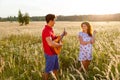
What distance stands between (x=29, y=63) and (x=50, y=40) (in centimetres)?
217

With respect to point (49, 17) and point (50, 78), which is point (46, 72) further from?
point (49, 17)

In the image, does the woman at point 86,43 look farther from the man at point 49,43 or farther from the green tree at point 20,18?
the green tree at point 20,18

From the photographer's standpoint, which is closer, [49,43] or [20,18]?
[49,43]

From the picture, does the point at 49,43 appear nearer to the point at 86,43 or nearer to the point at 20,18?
the point at 86,43

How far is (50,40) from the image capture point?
19.8 ft

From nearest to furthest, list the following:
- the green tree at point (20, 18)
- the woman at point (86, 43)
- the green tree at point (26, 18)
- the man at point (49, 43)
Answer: the man at point (49, 43), the woman at point (86, 43), the green tree at point (26, 18), the green tree at point (20, 18)

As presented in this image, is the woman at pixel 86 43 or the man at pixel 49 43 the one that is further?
the woman at pixel 86 43

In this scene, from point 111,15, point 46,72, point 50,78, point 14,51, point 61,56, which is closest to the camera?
point 46,72

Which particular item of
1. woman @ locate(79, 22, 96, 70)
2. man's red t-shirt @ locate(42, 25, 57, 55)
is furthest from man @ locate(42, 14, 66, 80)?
woman @ locate(79, 22, 96, 70)

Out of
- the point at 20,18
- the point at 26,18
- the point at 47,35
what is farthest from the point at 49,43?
the point at 20,18

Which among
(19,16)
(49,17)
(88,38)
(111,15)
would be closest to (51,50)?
(49,17)

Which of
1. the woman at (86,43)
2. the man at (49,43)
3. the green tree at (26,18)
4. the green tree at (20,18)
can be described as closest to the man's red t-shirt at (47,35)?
the man at (49,43)

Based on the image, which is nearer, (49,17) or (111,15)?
(49,17)

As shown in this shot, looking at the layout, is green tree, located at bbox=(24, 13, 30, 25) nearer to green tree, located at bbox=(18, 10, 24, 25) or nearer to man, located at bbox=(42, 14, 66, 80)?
green tree, located at bbox=(18, 10, 24, 25)
